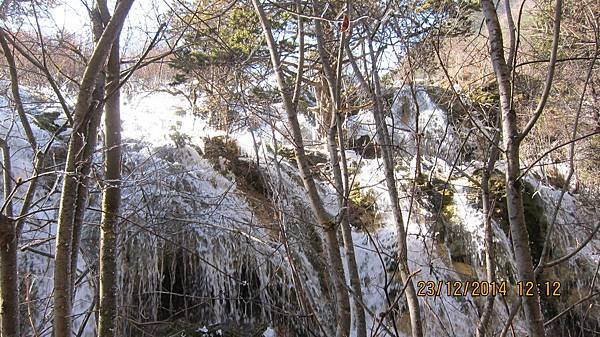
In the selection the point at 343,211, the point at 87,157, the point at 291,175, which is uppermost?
the point at 291,175

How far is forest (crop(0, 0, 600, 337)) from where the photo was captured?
1.14 m

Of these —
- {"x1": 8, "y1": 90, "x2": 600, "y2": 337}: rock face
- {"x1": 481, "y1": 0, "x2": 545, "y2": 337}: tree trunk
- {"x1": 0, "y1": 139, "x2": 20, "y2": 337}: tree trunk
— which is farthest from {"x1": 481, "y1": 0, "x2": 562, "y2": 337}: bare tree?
{"x1": 8, "y1": 90, "x2": 600, "y2": 337}: rock face

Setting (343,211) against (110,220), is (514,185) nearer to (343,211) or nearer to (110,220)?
(343,211)

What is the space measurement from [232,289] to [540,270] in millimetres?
3688

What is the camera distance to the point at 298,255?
4699mm

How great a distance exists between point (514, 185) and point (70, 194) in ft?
3.40

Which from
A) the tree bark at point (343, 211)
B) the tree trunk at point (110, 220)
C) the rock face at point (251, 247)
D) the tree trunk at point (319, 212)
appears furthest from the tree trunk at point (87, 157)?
the rock face at point (251, 247)

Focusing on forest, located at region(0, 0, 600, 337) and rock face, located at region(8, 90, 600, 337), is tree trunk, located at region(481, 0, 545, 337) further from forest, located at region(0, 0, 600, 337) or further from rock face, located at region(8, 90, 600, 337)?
rock face, located at region(8, 90, 600, 337)

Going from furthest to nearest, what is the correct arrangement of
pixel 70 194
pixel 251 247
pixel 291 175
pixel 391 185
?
pixel 291 175, pixel 251 247, pixel 391 185, pixel 70 194

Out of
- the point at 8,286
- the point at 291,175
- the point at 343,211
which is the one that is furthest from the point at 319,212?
the point at 291,175

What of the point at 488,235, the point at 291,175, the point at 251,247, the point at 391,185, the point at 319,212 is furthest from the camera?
the point at 291,175

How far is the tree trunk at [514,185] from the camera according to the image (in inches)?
39.7

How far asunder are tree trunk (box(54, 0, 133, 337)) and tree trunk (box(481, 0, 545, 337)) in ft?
2.95

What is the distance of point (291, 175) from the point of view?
630 centimetres
